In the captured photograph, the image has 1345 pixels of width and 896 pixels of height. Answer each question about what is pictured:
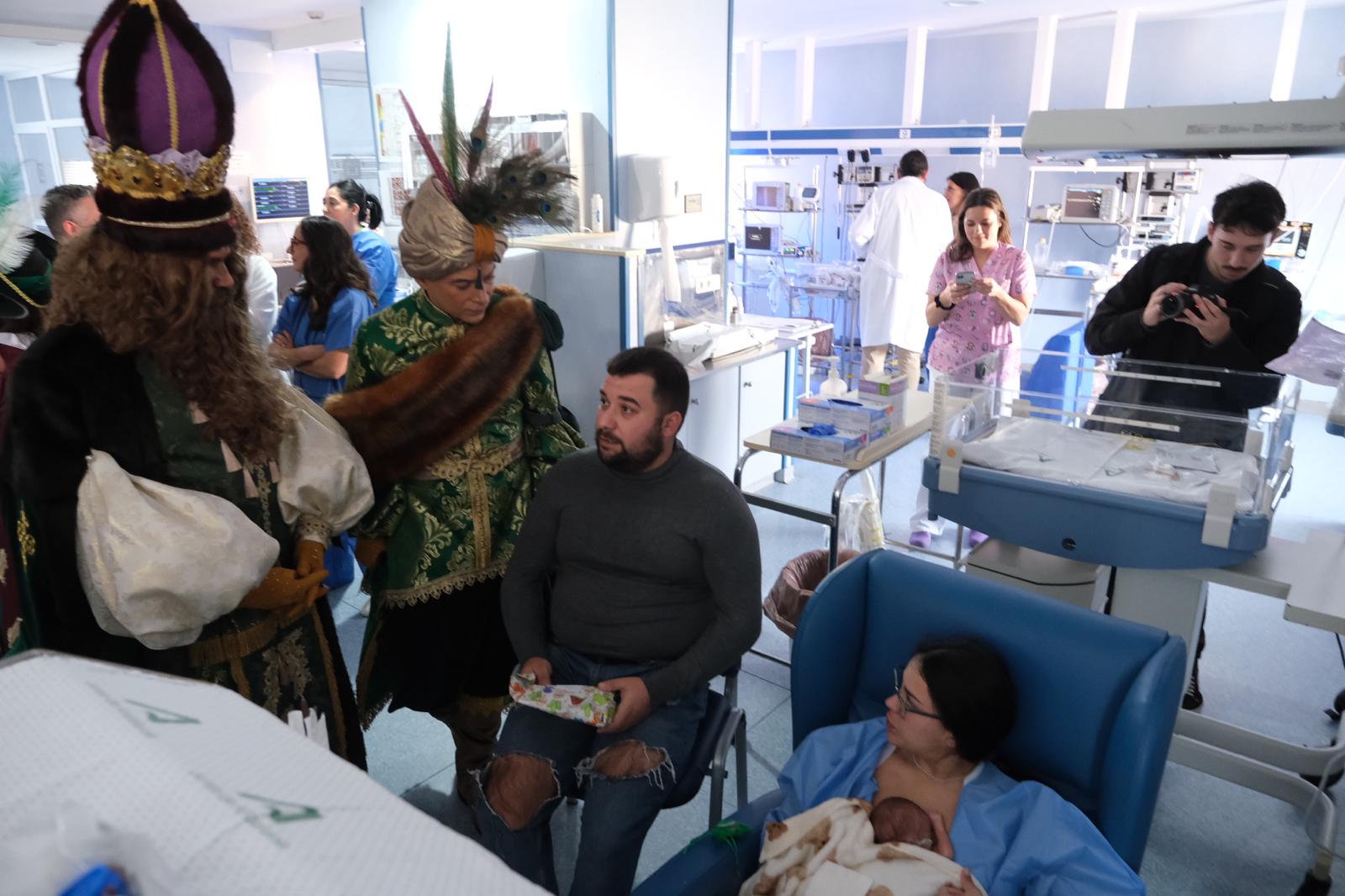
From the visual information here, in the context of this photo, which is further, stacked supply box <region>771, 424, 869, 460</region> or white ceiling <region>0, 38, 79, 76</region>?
white ceiling <region>0, 38, 79, 76</region>

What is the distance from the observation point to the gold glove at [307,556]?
5.16 ft

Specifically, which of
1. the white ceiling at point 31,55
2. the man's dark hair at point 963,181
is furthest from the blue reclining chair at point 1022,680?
the white ceiling at point 31,55

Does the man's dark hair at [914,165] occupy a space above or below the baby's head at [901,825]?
above

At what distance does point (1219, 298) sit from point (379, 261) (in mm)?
3006

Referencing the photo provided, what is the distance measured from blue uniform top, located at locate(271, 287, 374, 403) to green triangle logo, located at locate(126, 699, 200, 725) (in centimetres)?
276

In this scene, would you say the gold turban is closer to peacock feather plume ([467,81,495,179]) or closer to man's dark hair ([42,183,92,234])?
peacock feather plume ([467,81,495,179])

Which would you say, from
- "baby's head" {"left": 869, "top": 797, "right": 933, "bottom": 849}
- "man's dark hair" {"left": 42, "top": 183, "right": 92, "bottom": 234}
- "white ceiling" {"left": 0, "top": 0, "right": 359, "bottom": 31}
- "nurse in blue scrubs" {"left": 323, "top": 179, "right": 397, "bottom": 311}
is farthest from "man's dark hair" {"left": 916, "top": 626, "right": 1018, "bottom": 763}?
"white ceiling" {"left": 0, "top": 0, "right": 359, "bottom": 31}

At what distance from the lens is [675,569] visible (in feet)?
5.86

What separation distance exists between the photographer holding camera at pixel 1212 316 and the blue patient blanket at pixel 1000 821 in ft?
4.33

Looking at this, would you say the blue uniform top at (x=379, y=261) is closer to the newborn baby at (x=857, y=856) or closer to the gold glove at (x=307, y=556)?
the gold glove at (x=307, y=556)

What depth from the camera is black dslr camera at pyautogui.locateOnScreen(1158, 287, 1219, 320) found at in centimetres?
245

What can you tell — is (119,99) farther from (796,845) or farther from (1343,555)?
(1343,555)

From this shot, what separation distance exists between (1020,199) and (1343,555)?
6.74 metres

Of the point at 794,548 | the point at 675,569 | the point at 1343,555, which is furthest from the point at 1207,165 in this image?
the point at 675,569
